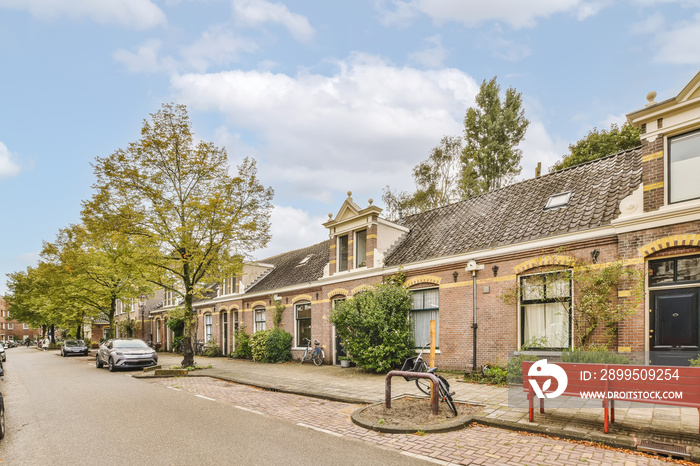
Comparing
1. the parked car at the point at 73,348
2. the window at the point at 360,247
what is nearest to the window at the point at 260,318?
the window at the point at 360,247

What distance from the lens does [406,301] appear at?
1383cm

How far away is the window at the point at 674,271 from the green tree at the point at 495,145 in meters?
17.4

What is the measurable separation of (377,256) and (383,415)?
854 centimetres

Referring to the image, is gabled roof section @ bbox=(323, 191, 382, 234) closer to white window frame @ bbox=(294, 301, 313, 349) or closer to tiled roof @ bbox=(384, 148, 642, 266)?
tiled roof @ bbox=(384, 148, 642, 266)

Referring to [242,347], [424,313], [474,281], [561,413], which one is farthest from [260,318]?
[561,413]

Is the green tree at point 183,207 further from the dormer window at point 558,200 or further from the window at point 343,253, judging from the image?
the dormer window at point 558,200

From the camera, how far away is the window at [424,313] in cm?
1362

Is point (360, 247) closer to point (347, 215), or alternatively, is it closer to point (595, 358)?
point (347, 215)

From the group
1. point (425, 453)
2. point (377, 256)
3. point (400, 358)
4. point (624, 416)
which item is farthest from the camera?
point (377, 256)

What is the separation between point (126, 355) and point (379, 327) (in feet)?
39.8

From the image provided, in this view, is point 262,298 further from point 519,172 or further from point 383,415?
point 519,172

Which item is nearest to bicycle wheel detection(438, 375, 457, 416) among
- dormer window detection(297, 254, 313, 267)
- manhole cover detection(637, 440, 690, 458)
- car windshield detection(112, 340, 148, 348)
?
manhole cover detection(637, 440, 690, 458)

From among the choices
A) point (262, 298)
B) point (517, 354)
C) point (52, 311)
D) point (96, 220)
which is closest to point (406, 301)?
point (517, 354)

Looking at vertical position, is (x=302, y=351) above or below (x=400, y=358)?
below
